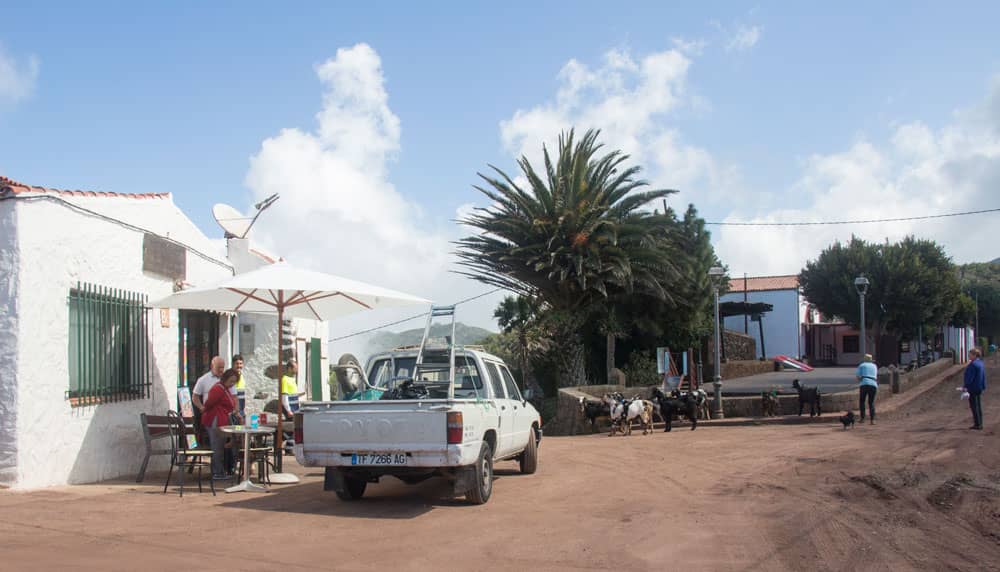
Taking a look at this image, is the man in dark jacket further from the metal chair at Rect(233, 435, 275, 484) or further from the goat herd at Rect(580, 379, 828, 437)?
the metal chair at Rect(233, 435, 275, 484)

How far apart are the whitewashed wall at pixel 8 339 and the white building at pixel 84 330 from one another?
11 millimetres

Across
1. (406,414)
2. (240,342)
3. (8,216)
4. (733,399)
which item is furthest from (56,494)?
(733,399)

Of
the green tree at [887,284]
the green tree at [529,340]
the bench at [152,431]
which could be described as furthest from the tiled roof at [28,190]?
the green tree at [887,284]

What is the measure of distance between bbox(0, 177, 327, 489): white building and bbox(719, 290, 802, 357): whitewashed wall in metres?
43.9

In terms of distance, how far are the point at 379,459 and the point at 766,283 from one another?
5196cm

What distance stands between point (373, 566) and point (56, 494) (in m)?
5.21

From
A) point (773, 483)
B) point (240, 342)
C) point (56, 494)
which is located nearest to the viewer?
point (56, 494)

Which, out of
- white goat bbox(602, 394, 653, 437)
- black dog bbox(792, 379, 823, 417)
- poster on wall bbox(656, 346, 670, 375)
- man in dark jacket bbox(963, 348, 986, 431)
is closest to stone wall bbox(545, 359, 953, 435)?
black dog bbox(792, 379, 823, 417)

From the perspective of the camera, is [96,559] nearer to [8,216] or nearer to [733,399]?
[8,216]

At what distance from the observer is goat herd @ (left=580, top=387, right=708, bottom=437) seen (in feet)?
62.5

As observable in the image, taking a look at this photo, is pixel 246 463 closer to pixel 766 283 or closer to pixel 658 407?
pixel 658 407

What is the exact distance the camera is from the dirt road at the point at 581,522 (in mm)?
6492

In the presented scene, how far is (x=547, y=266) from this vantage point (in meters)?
26.4

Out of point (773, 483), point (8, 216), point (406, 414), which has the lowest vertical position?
point (773, 483)
